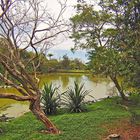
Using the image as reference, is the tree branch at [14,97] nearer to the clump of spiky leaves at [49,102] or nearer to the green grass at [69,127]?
the green grass at [69,127]

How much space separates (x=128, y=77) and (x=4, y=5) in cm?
362

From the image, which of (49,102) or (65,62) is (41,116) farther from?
(65,62)

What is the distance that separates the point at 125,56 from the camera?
7.21 m

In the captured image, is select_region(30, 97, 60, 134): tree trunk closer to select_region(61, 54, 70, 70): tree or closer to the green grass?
the green grass

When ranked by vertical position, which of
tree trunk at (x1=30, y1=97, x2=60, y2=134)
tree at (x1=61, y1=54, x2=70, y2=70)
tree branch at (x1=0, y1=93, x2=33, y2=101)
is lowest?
tree trunk at (x1=30, y1=97, x2=60, y2=134)

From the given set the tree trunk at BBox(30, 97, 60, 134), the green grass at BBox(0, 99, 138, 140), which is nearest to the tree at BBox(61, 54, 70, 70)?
the green grass at BBox(0, 99, 138, 140)

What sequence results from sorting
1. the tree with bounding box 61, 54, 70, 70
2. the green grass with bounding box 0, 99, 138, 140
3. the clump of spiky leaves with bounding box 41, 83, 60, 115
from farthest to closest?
1. the tree with bounding box 61, 54, 70, 70
2. the clump of spiky leaves with bounding box 41, 83, 60, 115
3. the green grass with bounding box 0, 99, 138, 140

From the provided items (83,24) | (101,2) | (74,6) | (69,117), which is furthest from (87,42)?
(69,117)

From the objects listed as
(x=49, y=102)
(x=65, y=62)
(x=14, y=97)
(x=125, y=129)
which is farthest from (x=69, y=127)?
(x=65, y=62)

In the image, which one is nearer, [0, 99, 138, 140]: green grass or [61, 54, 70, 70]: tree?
[0, 99, 138, 140]: green grass

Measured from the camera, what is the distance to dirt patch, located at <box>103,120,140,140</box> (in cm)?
783

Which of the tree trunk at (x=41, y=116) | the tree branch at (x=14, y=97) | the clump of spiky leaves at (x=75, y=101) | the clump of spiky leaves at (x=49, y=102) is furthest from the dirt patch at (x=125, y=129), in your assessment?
the clump of spiky leaves at (x=49, y=102)

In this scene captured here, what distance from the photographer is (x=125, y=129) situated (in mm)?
8367

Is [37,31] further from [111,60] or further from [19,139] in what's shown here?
[19,139]
